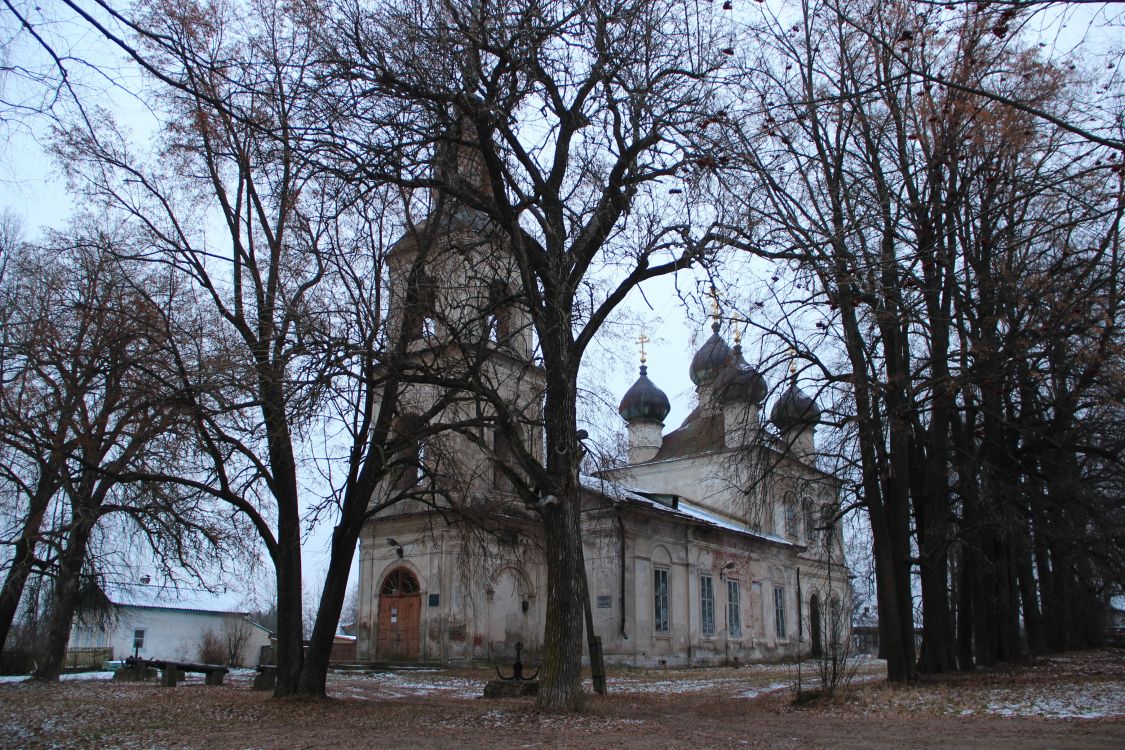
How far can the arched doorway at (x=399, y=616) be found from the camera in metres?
25.5

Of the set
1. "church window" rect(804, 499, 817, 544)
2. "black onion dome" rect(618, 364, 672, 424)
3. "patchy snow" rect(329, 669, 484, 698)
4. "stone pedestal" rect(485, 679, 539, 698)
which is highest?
"black onion dome" rect(618, 364, 672, 424)

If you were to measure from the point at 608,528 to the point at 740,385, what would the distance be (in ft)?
39.8

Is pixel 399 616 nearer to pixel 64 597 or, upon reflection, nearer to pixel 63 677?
pixel 63 677

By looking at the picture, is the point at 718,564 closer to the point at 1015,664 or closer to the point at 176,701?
the point at 1015,664

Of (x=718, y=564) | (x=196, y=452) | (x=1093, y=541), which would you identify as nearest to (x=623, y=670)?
Result: (x=718, y=564)

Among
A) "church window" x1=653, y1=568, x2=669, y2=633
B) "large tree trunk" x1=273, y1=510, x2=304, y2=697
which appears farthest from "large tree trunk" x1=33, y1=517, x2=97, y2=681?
"church window" x1=653, y1=568, x2=669, y2=633

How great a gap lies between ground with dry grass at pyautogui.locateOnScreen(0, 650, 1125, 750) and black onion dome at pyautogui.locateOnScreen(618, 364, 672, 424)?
24.5m

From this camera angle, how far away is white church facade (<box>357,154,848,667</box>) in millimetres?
13750

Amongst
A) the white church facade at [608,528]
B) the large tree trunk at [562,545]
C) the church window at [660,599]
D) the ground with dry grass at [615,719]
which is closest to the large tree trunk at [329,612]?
the ground with dry grass at [615,719]

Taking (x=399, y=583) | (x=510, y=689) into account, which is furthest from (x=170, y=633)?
(x=510, y=689)

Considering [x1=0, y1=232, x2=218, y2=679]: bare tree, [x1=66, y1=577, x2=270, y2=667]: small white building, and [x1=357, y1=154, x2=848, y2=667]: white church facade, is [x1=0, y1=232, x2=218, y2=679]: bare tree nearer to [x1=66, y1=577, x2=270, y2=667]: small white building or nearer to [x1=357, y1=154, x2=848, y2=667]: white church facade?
[x1=357, y1=154, x2=848, y2=667]: white church facade

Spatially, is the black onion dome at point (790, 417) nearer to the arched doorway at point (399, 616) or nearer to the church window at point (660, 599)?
the church window at point (660, 599)

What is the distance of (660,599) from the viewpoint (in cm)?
2802

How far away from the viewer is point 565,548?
10664mm
